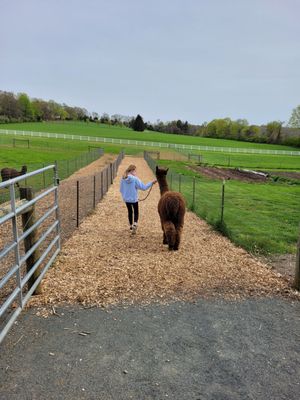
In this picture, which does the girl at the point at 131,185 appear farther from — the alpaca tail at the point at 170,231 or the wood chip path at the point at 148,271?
the alpaca tail at the point at 170,231

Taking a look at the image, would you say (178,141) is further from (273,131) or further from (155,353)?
(155,353)

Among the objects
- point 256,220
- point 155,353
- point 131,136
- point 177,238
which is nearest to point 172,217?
point 177,238

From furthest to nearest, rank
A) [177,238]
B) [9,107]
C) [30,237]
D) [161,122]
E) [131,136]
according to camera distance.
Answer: [161,122] < [9,107] < [131,136] < [177,238] < [30,237]

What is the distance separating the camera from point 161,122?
162 metres

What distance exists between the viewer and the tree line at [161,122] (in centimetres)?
11844

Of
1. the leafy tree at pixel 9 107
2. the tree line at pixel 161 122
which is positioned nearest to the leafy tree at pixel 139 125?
the tree line at pixel 161 122

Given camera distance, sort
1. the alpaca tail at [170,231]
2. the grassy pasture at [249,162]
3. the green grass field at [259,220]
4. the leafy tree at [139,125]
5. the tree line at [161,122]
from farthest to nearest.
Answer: the leafy tree at [139,125]
the tree line at [161,122]
the grassy pasture at [249,162]
the green grass field at [259,220]
the alpaca tail at [170,231]

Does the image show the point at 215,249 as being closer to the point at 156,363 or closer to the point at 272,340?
the point at 272,340

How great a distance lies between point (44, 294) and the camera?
207 inches

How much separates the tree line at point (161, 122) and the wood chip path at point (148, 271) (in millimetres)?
112292

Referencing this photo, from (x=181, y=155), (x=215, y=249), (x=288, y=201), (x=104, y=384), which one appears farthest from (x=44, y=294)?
A: (x=181, y=155)

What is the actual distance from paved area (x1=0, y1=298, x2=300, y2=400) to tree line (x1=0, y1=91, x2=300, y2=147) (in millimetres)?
115587

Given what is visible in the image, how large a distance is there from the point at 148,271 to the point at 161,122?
525 ft

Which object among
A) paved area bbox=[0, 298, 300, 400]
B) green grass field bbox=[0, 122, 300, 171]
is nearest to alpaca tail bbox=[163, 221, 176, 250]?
paved area bbox=[0, 298, 300, 400]
